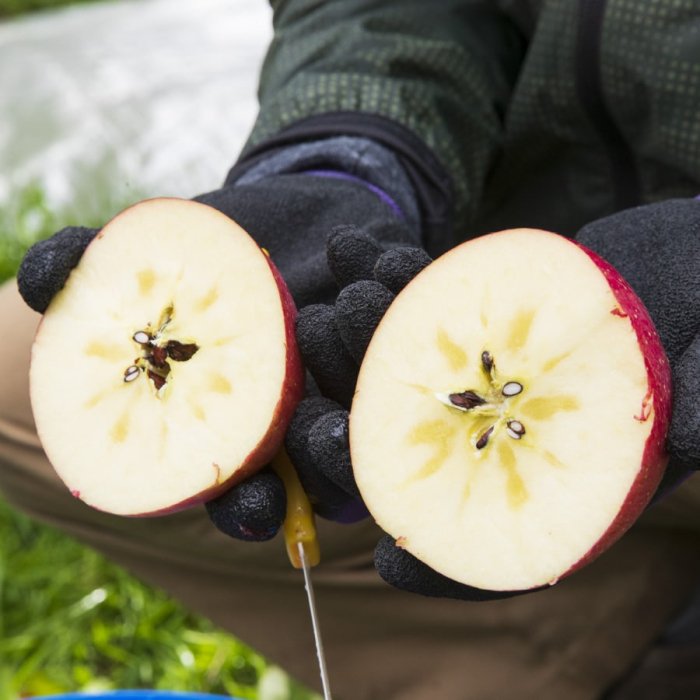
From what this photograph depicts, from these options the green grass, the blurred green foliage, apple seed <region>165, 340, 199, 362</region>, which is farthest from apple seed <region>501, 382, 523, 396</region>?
the blurred green foliage

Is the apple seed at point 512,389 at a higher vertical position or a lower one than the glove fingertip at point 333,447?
higher

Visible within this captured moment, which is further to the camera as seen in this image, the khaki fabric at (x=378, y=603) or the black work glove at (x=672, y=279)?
the khaki fabric at (x=378, y=603)

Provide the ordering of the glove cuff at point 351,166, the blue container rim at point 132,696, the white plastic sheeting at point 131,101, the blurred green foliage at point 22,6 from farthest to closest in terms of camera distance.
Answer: the blurred green foliage at point 22,6, the white plastic sheeting at point 131,101, the glove cuff at point 351,166, the blue container rim at point 132,696

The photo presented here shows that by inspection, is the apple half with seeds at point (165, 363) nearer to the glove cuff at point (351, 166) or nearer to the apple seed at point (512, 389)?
the apple seed at point (512, 389)

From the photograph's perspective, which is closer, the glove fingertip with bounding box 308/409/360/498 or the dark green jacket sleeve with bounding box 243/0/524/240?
the glove fingertip with bounding box 308/409/360/498

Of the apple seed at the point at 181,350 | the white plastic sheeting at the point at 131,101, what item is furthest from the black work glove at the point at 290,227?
the white plastic sheeting at the point at 131,101

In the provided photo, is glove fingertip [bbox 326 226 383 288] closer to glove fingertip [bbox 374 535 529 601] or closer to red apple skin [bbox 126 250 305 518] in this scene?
red apple skin [bbox 126 250 305 518]
